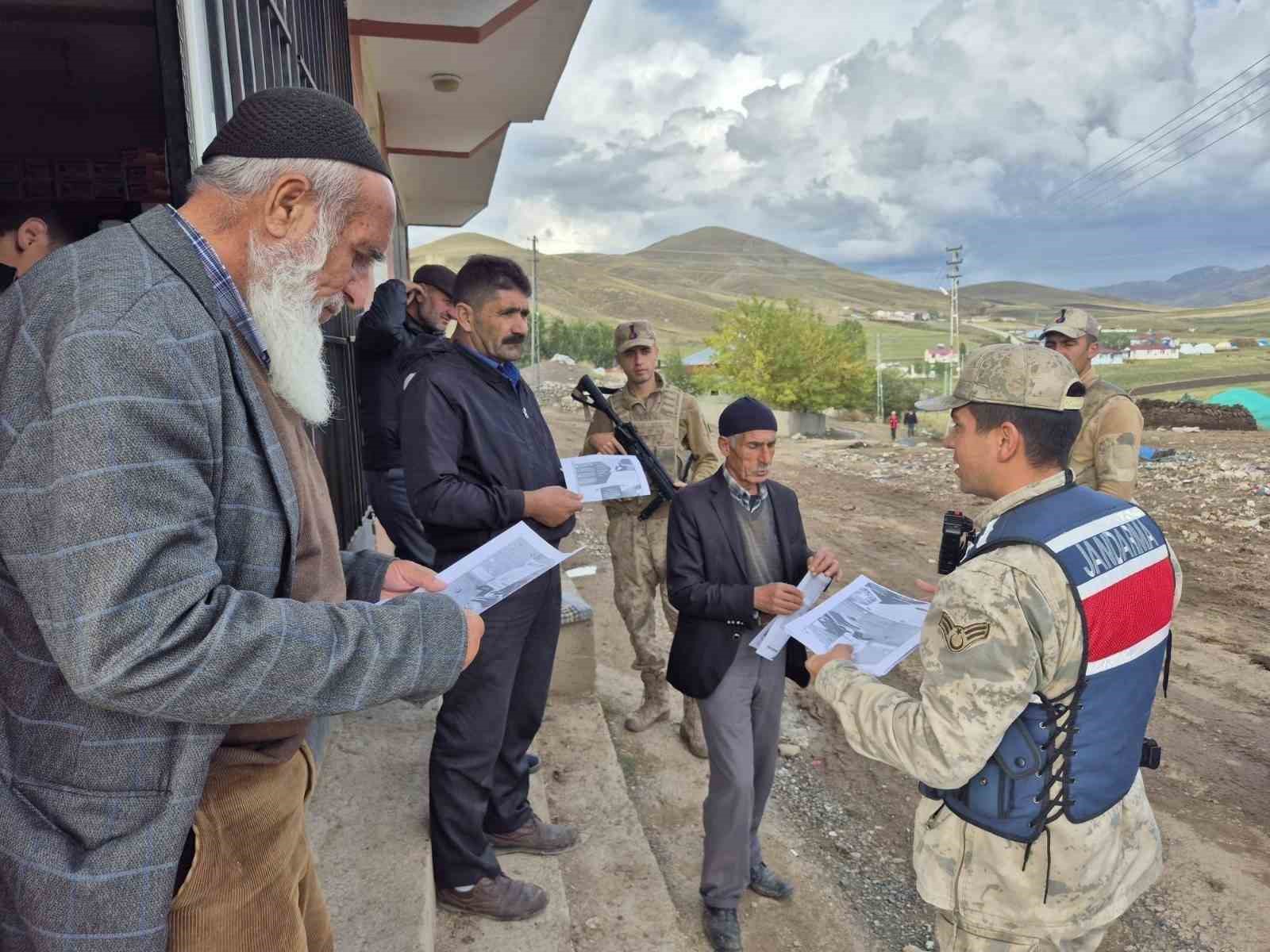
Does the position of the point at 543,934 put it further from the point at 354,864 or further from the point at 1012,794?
the point at 1012,794

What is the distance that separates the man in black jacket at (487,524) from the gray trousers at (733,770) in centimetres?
63

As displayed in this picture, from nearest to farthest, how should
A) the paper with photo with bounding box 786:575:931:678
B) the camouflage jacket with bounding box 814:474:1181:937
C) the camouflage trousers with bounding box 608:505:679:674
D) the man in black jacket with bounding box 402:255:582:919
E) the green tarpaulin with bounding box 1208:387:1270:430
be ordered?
the camouflage jacket with bounding box 814:474:1181:937 → the paper with photo with bounding box 786:575:931:678 → the man in black jacket with bounding box 402:255:582:919 → the camouflage trousers with bounding box 608:505:679:674 → the green tarpaulin with bounding box 1208:387:1270:430

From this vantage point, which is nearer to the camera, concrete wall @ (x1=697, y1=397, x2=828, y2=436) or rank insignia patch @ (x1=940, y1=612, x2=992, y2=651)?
rank insignia patch @ (x1=940, y1=612, x2=992, y2=651)

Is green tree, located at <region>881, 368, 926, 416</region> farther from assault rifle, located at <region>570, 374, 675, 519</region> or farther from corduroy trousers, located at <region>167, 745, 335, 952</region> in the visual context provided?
corduroy trousers, located at <region>167, 745, 335, 952</region>

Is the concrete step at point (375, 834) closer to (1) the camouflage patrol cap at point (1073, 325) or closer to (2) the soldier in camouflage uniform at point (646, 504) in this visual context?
(2) the soldier in camouflage uniform at point (646, 504)

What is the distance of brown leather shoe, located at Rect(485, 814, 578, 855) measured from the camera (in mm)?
2953

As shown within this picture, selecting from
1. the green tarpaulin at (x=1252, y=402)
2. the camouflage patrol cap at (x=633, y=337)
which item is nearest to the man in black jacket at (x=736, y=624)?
the camouflage patrol cap at (x=633, y=337)

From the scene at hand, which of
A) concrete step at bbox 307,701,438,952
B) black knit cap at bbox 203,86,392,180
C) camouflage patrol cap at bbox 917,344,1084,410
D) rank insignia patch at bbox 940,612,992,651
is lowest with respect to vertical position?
concrete step at bbox 307,701,438,952

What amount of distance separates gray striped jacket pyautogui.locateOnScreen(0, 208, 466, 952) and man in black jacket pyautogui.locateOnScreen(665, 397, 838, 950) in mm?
1834

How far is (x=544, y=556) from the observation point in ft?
7.36

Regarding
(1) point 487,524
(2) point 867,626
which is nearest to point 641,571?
(1) point 487,524

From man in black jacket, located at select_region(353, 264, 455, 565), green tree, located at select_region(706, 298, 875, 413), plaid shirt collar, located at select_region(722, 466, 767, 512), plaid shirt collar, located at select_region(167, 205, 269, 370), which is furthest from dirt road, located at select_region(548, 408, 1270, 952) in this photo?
green tree, located at select_region(706, 298, 875, 413)

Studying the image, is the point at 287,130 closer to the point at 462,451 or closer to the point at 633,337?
the point at 462,451

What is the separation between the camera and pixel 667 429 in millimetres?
4664
